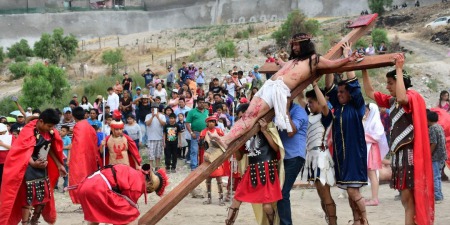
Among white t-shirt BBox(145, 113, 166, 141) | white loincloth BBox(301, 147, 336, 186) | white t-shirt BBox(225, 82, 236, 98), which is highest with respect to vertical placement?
white loincloth BBox(301, 147, 336, 186)

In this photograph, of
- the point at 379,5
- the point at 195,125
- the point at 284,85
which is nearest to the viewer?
the point at 284,85

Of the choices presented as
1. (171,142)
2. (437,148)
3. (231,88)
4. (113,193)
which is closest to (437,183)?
(437,148)

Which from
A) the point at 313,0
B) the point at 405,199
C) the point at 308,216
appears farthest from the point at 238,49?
the point at 405,199

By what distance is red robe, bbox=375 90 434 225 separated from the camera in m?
7.64

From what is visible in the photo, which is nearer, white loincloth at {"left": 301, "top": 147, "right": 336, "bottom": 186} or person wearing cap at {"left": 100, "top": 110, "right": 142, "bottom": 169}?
white loincloth at {"left": 301, "top": 147, "right": 336, "bottom": 186}

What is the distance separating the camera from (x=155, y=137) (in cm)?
1576

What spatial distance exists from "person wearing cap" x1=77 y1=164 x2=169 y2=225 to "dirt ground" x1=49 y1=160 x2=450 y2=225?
322cm

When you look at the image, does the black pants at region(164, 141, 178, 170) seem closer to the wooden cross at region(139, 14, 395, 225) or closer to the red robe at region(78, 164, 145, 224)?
the wooden cross at region(139, 14, 395, 225)

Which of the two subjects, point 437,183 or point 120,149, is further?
point 437,183

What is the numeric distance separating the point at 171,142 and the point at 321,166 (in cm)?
749

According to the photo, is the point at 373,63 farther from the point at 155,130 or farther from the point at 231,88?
the point at 231,88

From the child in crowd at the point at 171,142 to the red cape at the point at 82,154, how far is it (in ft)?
17.3

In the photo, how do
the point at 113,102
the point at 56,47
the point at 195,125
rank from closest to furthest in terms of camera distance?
the point at 195,125
the point at 113,102
the point at 56,47

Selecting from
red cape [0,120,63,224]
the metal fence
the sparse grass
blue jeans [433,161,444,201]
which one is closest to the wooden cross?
red cape [0,120,63,224]
